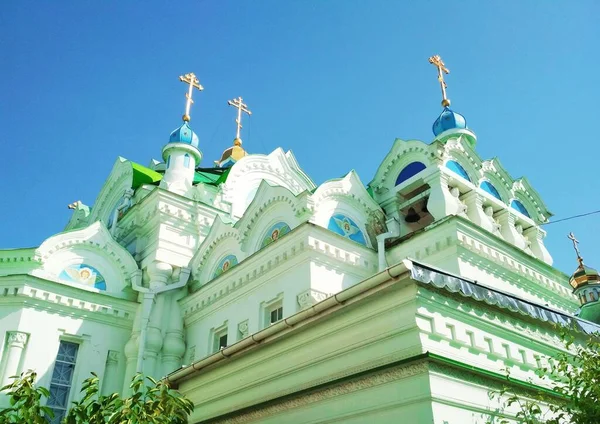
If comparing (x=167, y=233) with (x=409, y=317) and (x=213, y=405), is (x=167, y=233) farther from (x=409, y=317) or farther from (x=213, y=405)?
(x=409, y=317)

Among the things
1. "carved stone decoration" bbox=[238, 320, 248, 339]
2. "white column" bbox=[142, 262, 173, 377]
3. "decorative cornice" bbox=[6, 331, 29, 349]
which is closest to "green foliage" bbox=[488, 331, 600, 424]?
"carved stone decoration" bbox=[238, 320, 248, 339]

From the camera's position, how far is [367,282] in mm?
6086

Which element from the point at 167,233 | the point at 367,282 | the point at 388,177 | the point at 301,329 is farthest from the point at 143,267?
the point at 367,282

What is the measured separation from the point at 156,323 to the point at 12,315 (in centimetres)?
320

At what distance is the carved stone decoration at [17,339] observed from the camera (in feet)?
41.0

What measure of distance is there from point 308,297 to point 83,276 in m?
6.55

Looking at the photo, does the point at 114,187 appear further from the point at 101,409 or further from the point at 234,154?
the point at 101,409

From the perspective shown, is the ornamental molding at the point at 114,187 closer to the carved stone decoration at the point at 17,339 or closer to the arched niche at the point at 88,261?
the arched niche at the point at 88,261

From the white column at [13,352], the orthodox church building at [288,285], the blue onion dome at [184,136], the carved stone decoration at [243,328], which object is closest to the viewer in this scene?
the orthodox church building at [288,285]

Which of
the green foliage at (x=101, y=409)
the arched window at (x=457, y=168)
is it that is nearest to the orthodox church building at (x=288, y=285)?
the arched window at (x=457, y=168)

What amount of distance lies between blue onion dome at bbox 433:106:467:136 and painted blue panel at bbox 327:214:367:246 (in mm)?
4695

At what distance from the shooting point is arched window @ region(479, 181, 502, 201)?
14747mm

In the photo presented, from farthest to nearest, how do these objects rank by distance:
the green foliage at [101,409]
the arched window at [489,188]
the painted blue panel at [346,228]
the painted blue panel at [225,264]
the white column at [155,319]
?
1. the arched window at [489,188]
2. the painted blue panel at [225,264]
3. the white column at [155,319]
4. the painted blue panel at [346,228]
5. the green foliage at [101,409]

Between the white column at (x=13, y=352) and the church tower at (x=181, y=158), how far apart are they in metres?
5.57
